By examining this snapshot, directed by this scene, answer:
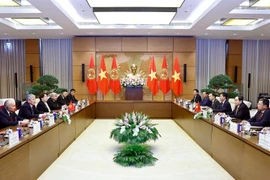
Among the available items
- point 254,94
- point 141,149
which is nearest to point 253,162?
point 141,149

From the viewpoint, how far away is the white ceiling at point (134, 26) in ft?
20.2

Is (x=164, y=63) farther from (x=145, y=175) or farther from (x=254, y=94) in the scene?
(x=145, y=175)

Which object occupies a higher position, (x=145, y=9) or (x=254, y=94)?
(x=145, y=9)

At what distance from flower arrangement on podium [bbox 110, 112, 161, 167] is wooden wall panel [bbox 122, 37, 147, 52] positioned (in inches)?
234

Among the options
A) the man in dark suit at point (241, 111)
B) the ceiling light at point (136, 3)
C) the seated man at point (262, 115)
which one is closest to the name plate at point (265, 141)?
the seated man at point (262, 115)

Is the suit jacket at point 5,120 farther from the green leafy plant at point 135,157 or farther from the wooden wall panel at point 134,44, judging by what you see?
the wooden wall panel at point 134,44

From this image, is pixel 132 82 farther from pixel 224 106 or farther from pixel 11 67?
pixel 11 67

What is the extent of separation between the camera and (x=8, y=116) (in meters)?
4.05

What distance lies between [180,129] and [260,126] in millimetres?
3126

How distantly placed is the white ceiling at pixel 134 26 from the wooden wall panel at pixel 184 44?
1.57 ft

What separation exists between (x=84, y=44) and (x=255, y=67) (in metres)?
7.83

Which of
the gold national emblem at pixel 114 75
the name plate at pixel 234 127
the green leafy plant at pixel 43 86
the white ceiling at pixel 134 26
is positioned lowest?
the name plate at pixel 234 127

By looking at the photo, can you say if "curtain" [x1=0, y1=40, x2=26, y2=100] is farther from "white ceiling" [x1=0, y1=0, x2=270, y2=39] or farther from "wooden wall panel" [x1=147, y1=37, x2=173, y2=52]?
"wooden wall panel" [x1=147, y1=37, x2=173, y2=52]

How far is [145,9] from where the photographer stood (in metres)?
6.31
